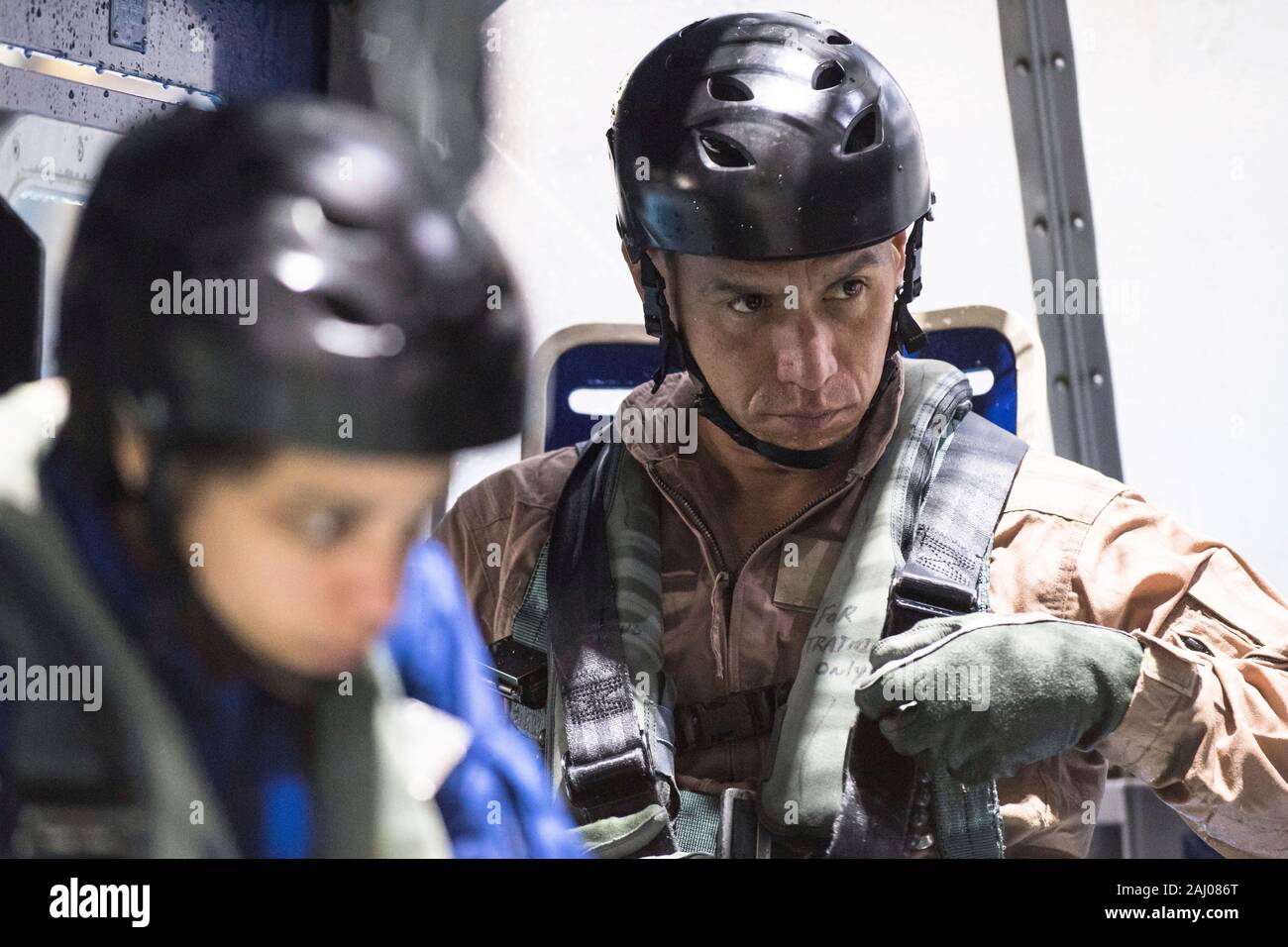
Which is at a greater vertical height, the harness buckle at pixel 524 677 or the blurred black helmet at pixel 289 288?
the blurred black helmet at pixel 289 288

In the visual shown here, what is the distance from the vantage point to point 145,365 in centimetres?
69

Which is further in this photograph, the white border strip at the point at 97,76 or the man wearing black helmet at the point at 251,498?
the white border strip at the point at 97,76

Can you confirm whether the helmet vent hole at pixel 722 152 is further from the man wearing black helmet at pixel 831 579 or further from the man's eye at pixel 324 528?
the man's eye at pixel 324 528

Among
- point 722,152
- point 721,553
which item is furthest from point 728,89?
point 721,553

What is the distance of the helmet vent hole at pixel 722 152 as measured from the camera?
116cm

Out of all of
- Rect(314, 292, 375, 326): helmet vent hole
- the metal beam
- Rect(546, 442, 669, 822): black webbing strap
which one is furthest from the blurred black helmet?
the metal beam

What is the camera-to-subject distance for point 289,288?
0.67 meters

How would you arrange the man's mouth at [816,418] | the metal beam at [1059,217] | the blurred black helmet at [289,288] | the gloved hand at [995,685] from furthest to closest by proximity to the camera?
the metal beam at [1059,217], the man's mouth at [816,418], the gloved hand at [995,685], the blurred black helmet at [289,288]

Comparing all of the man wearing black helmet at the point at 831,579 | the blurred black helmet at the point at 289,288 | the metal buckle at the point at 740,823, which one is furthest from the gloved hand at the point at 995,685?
the blurred black helmet at the point at 289,288

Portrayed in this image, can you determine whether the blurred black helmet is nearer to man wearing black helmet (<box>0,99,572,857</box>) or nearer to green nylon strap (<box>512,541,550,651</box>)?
man wearing black helmet (<box>0,99,572,857</box>)

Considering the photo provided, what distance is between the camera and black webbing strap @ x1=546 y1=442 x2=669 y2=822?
114 cm

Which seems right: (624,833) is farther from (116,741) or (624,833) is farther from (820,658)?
(116,741)

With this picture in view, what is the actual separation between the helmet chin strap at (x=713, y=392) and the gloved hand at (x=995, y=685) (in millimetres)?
186
